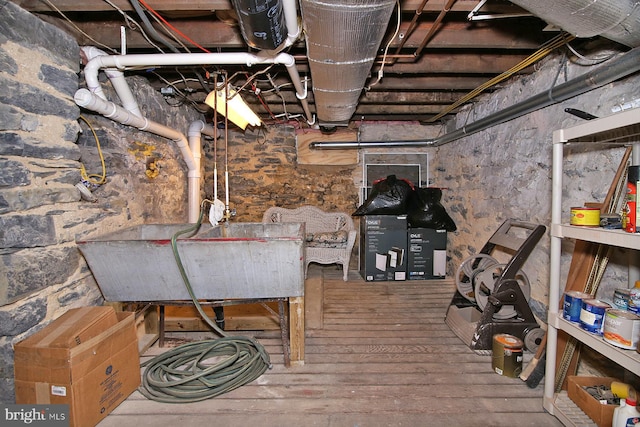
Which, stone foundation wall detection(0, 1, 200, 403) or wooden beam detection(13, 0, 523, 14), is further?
wooden beam detection(13, 0, 523, 14)

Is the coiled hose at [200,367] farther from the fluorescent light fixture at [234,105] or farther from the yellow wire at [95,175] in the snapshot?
the fluorescent light fixture at [234,105]

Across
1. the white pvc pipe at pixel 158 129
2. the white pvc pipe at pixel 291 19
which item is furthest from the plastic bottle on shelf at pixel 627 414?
the white pvc pipe at pixel 158 129

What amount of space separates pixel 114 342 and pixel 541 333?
2.80 metres

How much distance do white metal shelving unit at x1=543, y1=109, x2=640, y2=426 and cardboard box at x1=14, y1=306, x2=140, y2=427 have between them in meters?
2.39

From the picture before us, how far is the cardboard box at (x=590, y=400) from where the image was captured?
1.51 metres

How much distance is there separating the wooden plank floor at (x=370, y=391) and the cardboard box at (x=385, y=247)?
4.25 feet

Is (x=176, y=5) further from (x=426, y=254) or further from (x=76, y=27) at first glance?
(x=426, y=254)

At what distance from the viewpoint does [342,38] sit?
1.57 meters

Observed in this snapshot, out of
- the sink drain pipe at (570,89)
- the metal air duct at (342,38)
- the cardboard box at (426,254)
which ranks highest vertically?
the metal air duct at (342,38)

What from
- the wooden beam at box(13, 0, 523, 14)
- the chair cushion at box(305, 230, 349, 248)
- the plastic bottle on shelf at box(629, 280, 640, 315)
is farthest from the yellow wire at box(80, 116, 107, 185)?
the plastic bottle on shelf at box(629, 280, 640, 315)

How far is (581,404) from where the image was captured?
1.68 m

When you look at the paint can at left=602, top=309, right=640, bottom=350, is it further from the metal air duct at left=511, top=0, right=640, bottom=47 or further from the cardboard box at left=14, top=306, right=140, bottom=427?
the cardboard box at left=14, top=306, right=140, bottom=427

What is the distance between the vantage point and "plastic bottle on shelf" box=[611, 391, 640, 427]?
1367 mm

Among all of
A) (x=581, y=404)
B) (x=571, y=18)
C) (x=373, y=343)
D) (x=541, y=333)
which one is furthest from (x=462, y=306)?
(x=571, y=18)
